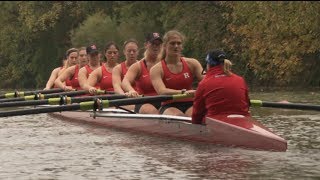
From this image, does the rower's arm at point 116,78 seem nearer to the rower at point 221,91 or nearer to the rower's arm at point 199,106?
the rower's arm at point 199,106

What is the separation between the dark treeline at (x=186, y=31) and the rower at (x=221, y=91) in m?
16.7

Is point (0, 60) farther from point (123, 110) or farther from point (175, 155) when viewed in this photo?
point (175, 155)

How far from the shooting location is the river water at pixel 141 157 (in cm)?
789

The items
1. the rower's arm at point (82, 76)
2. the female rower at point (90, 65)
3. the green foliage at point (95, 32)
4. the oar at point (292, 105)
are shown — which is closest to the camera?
the oar at point (292, 105)

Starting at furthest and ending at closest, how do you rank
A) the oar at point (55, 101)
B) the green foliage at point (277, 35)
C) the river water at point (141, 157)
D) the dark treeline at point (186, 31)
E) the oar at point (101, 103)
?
the dark treeline at point (186, 31), the green foliage at point (277, 35), the oar at point (55, 101), the oar at point (101, 103), the river water at point (141, 157)

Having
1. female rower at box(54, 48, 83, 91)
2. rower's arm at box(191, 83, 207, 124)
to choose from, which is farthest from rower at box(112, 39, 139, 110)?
rower's arm at box(191, 83, 207, 124)

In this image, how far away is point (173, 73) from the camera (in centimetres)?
1148

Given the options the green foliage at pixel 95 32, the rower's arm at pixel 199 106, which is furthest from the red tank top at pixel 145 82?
the green foliage at pixel 95 32

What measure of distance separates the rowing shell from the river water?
0.34ft

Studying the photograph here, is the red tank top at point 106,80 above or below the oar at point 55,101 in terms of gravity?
above

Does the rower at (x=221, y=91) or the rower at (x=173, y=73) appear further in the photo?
the rower at (x=173, y=73)

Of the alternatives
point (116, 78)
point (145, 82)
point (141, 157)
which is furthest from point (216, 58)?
point (116, 78)

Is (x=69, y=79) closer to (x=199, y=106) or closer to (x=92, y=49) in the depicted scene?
(x=92, y=49)

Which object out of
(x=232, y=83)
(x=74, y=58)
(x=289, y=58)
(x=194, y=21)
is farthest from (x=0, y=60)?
(x=232, y=83)
